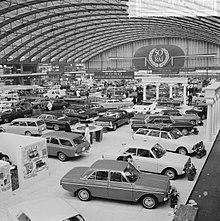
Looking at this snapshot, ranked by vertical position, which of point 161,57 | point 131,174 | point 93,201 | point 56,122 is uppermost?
point 161,57

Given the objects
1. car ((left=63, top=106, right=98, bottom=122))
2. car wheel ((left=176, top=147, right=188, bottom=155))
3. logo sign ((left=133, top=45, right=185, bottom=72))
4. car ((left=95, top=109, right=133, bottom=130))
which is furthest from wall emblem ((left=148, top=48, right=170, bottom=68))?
car wheel ((left=176, top=147, right=188, bottom=155))

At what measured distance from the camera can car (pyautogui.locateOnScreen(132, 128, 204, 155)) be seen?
14.6 m

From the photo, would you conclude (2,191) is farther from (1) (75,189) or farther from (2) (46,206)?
(2) (46,206)

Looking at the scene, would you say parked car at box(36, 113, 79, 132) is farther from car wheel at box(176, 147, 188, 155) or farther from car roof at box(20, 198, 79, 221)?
car roof at box(20, 198, 79, 221)

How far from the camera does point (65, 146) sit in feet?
47.3

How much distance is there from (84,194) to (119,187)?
1.26 meters

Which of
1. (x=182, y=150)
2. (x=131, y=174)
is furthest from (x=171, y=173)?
(x=182, y=150)

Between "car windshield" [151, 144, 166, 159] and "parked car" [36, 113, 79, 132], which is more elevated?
"car windshield" [151, 144, 166, 159]

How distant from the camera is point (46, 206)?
7.73 meters

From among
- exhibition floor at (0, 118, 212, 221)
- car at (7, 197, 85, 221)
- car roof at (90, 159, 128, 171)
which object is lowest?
exhibition floor at (0, 118, 212, 221)

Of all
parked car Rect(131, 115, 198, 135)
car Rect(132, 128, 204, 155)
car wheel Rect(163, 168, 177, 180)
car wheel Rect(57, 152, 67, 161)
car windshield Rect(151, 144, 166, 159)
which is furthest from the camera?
parked car Rect(131, 115, 198, 135)

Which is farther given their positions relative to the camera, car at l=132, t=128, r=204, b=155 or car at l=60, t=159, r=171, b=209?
car at l=132, t=128, r=204, b=155

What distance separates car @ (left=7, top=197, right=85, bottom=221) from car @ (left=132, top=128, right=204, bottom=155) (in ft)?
23.6

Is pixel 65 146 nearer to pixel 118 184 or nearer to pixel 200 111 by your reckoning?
pixel 118 184
